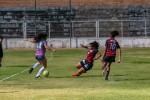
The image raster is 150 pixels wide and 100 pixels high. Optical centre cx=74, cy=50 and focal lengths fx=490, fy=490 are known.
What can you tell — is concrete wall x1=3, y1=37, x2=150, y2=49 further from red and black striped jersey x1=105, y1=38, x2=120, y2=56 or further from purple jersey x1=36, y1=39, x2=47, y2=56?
red and black striped jersey x1=105, y1=38, x2=120, y2=56

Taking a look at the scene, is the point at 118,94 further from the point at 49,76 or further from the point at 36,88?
the point at 49,76

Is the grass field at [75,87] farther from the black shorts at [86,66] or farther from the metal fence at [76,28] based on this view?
the metal fence at [76,28]

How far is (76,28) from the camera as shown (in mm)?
48031

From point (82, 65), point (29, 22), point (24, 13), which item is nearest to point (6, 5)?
point (24, 13)

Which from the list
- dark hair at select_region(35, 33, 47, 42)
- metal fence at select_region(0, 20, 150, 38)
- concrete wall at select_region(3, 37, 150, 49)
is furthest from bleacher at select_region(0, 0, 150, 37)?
dark hair at select_region(35, 33, 47, 42)

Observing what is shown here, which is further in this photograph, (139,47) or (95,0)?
(95,0)

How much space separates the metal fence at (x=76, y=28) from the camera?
47.5 metres

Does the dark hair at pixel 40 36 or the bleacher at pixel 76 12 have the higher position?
the bleacher at pixel 76 12

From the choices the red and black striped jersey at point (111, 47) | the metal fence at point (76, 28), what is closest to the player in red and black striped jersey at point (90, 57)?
the red and black striped jersey at point (111, 47)

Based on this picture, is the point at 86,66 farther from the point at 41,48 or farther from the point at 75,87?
the point at 75,87

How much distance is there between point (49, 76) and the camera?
1823 centimetres

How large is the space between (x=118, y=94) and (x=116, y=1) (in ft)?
140

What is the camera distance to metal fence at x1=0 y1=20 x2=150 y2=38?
47484 millimetres

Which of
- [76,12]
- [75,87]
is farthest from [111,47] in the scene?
[76,12]
